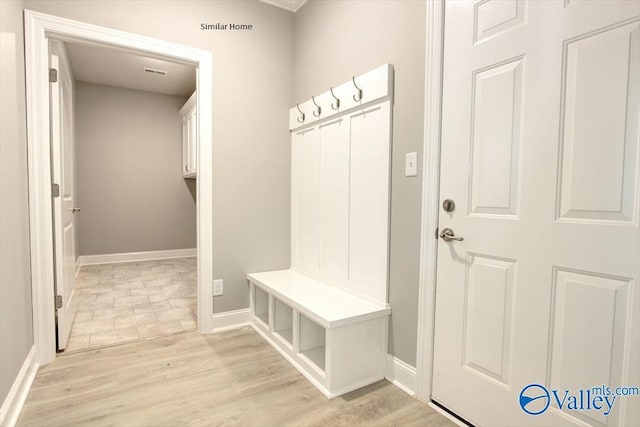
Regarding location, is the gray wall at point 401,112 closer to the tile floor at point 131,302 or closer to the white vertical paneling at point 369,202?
the white vertical paneling at point 369,202

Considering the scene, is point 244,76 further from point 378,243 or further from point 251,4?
point 378,243

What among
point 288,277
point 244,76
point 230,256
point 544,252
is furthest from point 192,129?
point 544,252

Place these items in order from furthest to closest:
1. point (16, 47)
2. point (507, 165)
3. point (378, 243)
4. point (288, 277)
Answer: point (288, 277) → point (378, 243) → point (16, 47) → point (507, 165)

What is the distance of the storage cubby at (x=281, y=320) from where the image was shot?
2.37m

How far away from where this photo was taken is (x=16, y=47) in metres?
1.77

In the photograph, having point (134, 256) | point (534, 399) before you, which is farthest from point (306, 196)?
point (134, 256)

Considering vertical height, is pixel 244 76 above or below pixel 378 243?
above

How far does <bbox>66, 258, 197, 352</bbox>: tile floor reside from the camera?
2.51 metres

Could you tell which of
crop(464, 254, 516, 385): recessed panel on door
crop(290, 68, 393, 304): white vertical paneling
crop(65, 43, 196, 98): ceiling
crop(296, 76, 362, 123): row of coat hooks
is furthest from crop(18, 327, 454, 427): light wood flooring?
crop(65, 43, 196, 98): ceiling

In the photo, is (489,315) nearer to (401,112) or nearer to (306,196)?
(401,112)

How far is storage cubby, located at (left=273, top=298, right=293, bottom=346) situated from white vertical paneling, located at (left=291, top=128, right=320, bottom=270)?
0.37 meters

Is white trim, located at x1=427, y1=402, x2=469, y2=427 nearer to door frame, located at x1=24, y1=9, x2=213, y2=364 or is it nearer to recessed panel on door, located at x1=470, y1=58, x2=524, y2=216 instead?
recessed panel on door, located at x1=470, y1=58, x2=524, y2=216

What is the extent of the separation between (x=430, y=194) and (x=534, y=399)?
923 millimetres

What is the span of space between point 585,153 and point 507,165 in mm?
264
